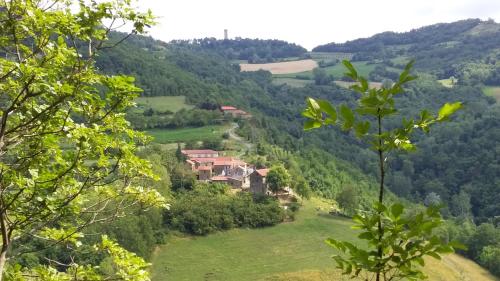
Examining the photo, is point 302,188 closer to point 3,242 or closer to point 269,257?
point 269,257

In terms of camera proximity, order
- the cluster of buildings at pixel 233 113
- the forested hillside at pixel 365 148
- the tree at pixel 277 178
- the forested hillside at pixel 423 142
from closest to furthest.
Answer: the tree at pixel 277 178 < the forested hillside at pixel 365 148 < the cluster of buildings at pixel 233 113 < the forested hillside at pixel 423 142

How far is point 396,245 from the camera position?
3.33m

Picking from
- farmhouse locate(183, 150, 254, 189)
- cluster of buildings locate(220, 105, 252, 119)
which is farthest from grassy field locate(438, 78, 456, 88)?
farmhouse locate(183, 150, 254, 189)

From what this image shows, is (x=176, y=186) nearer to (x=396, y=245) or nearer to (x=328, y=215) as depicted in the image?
(x=328, y=215)

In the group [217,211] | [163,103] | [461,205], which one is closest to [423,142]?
[461,205]

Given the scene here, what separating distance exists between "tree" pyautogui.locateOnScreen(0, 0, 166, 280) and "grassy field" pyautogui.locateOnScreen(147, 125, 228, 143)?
74609 mm

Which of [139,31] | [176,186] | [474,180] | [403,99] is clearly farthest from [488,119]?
[139,31]

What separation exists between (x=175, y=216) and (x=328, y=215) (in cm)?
2049

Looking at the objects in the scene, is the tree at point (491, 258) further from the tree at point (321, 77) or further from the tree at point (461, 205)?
the tree at point (321, 77)

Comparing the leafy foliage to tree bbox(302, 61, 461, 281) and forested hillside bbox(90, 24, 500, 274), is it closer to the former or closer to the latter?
forested hillside bbox(90, 24, 500, 274)

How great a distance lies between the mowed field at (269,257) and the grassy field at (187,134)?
97.2ft

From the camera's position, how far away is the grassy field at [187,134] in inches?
3248

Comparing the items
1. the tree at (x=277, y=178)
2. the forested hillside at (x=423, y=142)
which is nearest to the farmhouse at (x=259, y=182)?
the tree at (x=277, y=178)

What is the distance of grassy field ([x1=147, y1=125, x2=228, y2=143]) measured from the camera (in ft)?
271
